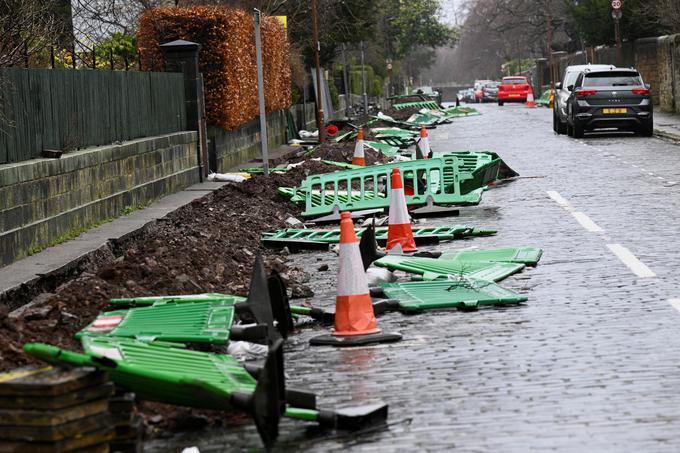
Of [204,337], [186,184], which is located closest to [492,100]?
[186,184]

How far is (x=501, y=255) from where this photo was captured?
12.5 m

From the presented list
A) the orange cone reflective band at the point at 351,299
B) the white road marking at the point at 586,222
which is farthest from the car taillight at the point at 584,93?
the orange cone reflective band at the point at 351,299

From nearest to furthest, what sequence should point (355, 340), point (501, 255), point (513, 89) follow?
point (355, 340)
point (501, 255)
point (513, 89)

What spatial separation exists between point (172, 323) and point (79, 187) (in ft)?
21.7

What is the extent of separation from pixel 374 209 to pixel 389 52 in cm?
6949

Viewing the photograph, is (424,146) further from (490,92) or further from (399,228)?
(490,92)

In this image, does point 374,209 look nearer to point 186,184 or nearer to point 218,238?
point 218,238

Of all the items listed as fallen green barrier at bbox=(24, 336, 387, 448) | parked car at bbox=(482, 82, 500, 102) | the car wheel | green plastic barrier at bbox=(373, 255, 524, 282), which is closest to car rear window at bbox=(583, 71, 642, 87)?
the car wheel

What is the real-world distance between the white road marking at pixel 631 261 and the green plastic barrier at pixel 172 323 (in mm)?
3856

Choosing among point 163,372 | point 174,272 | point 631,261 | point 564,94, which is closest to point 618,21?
point 564,94

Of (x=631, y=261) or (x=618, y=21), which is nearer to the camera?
(x=631, y=261)

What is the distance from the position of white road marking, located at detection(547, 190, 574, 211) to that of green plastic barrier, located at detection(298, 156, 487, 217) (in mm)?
1082

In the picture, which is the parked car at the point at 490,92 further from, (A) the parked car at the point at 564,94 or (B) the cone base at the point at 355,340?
(B) the cone base at the point at 355,340

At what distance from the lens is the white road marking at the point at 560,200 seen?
17344 millimetres
